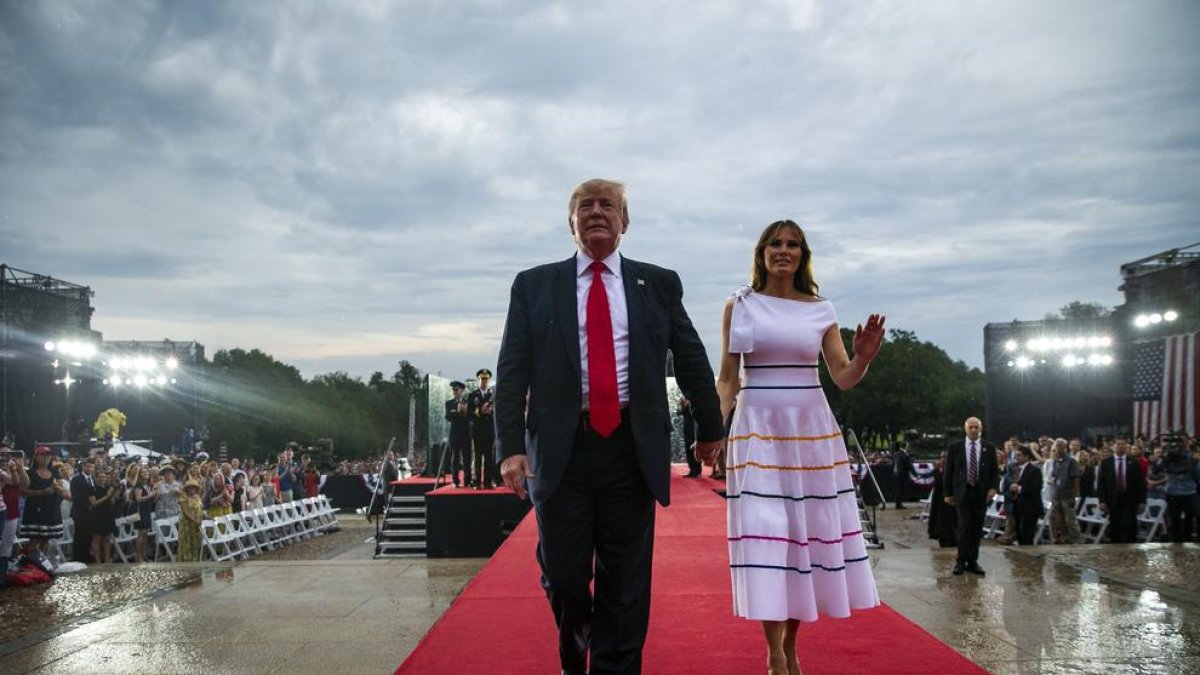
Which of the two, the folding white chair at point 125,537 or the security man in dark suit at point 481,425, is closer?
the folding white chair at point 125,537

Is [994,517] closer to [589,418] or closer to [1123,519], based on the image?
Answer: [1123,519]

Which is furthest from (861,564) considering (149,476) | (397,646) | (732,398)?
(149,476)

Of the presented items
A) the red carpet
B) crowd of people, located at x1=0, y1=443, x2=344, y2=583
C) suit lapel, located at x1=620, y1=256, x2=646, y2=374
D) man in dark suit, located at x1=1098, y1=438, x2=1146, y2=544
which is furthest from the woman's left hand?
man in dark suit, located at x1=1098, y1=438, x2=1146, y2=544

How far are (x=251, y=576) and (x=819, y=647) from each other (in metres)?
6.34

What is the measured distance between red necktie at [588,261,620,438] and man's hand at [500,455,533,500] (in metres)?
0.28

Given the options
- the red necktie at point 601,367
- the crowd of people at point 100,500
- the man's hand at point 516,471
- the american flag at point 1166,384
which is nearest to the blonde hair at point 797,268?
the red necktie at point 601,367

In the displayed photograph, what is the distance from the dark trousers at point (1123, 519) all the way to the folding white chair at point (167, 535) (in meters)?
15.0

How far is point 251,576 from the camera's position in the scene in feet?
27.2

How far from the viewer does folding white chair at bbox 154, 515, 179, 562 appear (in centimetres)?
1351

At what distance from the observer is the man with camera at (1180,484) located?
13.0 metres

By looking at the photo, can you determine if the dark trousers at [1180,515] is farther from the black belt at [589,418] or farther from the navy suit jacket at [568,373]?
the black belt at [589,418]

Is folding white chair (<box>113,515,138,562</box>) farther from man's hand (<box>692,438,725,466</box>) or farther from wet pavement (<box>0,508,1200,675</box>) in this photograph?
man's hand (<box>692,438,725,466</box>)

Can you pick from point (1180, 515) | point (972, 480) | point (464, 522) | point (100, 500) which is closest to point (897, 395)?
point (1180, 515)

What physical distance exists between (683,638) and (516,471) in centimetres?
175
